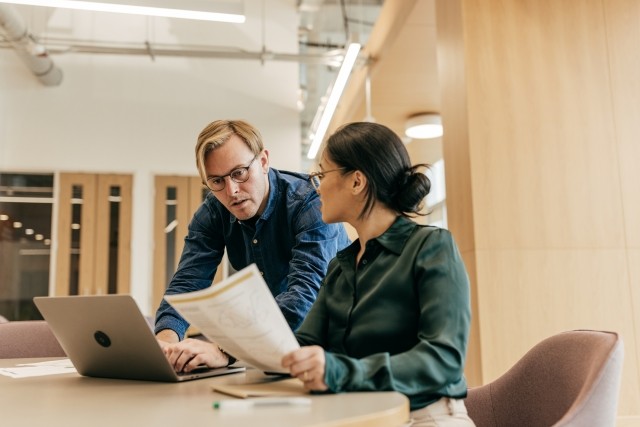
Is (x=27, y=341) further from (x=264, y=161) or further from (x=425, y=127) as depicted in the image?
(x=425, y=127)

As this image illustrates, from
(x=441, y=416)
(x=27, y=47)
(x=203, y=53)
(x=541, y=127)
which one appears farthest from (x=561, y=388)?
(x=27, y=47)

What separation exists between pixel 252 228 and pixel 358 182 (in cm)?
86

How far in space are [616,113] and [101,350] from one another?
3.46 meters

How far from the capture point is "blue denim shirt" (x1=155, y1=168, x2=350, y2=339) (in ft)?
6.75

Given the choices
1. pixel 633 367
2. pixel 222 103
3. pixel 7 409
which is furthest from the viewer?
pixel 222 103

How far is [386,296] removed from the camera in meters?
1.39

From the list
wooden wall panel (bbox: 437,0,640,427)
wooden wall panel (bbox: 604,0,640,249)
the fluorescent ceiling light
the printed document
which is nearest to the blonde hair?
the printed document

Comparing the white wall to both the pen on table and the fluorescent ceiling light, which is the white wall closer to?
the fluorescent ceiling light

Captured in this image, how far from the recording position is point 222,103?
8.81 meters

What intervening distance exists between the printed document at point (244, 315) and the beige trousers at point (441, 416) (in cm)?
29

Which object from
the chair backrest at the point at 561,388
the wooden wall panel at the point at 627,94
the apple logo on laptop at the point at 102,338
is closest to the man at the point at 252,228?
the apple logo on laptop at the point at 102,338

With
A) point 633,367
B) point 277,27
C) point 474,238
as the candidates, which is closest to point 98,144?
point 277,27

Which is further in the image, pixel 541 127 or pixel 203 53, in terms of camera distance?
pixel 203 53

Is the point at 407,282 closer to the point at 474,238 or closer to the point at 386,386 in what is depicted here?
the point at 386,386
